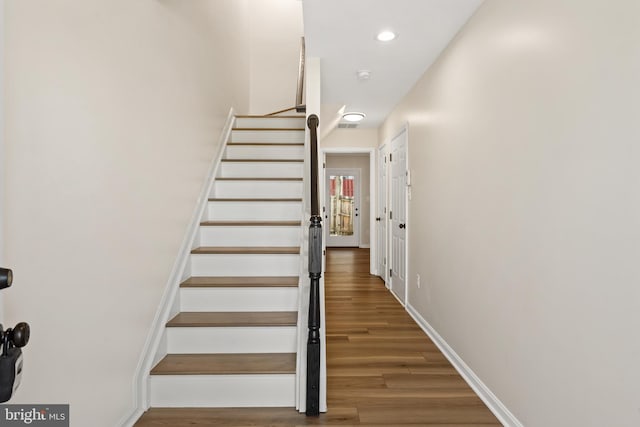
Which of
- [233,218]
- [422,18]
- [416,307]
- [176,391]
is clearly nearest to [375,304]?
[416,307]

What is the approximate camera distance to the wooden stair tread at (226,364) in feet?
6.63

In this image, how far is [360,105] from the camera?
15.5ft

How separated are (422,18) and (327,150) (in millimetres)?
3540

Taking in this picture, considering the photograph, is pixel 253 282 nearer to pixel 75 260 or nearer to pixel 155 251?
pixel 155 251

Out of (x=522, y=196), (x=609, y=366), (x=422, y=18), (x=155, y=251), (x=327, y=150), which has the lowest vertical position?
(x=609, y=366)

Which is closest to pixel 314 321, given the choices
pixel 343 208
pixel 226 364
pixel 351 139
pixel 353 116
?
pixel 226 364

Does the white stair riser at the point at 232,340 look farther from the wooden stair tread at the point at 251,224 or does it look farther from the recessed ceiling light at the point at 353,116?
the recessed ceiling light at the point at 353,116

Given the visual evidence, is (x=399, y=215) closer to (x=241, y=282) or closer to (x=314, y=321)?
(x=241, y=282)

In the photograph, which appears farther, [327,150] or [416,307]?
[327,150]

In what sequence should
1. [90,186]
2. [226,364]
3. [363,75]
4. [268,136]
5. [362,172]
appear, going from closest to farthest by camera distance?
[90,186], [226,364], [363,75], [268,136], [362,172]

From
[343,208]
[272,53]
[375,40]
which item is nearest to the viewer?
[375,40]

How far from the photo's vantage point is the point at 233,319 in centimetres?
232

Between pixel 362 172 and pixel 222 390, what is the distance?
828 cm

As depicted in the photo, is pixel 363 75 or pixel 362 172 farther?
pixel 362 172
